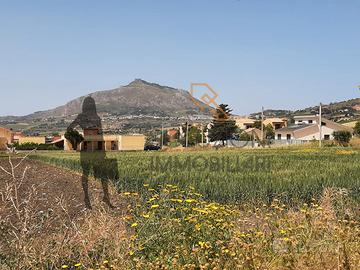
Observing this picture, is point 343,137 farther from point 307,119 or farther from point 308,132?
point 307,119

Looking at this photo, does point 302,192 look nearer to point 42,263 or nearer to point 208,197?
point 208,197

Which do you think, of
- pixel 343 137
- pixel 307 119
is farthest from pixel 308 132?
pixel 343 137

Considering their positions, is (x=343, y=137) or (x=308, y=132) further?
(x=308, y=132)

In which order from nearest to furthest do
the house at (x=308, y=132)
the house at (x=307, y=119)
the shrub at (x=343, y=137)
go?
1. the shrub at (x=343, y=137)
2. the house at (x=308, y=132)
3. the house at (x=307, y=119)

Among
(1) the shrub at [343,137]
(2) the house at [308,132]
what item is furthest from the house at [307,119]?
(1) the shrub at [343,137]

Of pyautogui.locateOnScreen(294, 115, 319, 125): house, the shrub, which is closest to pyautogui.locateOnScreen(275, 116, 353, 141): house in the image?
pyautogui.locateOnScreen(294, 115, 319, 125): house

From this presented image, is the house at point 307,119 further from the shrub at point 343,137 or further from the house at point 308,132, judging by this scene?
the shrub at point 343,137

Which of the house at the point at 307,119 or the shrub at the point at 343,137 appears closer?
the shrub at the point at 343,137

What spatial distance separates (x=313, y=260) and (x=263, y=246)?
27.8 inches

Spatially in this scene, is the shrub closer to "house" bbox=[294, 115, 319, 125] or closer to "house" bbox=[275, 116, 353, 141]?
"house" bbox=[275, 116, 353, 141]

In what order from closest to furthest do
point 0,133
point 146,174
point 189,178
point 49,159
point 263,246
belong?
point 263,246, point 189,178, point 146,174, point 49,159, point 0,133

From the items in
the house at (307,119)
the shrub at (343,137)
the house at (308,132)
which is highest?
the house at (307,119)

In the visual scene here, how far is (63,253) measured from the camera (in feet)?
17.6

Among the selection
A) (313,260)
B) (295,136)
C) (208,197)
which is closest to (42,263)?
(313,260)
